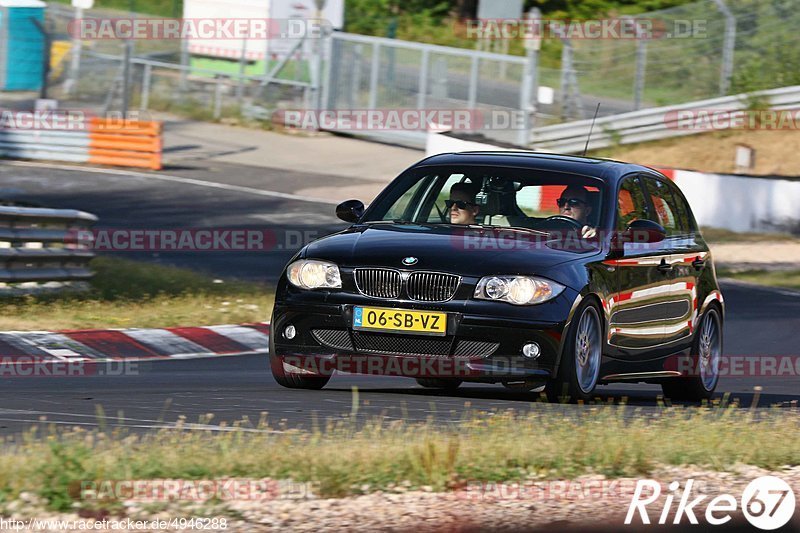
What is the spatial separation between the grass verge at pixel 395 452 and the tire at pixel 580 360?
689 millimetres

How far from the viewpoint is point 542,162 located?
31.9 feet

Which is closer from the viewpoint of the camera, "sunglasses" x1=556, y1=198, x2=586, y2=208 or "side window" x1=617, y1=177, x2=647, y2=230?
"sunglasses" x1=556, y1=198, x2=586, y2=208

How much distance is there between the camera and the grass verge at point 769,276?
2014cm

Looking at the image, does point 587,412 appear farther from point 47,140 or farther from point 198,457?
point 47,140

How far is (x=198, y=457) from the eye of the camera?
5.81 meters

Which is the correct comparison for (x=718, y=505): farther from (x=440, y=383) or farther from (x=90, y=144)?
(x=90, y=144)

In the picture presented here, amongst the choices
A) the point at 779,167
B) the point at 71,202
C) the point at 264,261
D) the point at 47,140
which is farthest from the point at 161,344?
the point at 779,167

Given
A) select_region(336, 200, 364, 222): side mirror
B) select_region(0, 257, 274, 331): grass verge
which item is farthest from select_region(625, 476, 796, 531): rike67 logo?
select_region(0, 257, 274, 331): grass verge

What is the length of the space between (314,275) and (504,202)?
140cm

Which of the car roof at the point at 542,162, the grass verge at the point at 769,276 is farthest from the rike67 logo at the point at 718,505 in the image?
the grass verge at the point at 769,276

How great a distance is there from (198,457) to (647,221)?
14.5ft

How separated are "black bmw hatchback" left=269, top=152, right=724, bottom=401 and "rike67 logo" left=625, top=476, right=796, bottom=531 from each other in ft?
7.55

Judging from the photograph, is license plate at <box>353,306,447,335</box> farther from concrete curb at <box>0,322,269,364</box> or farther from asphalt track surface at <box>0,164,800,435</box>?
concrete curb at <box>0,322,269,364</box>

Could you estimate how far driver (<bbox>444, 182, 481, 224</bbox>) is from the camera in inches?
369
